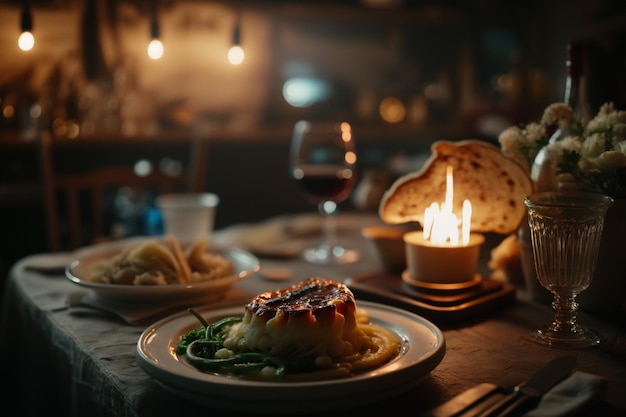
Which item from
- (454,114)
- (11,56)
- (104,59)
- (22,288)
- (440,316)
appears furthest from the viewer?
(454,114)

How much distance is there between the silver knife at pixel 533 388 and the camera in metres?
0.67

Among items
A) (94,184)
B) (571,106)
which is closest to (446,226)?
(571,106)

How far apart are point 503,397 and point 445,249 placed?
384 mm

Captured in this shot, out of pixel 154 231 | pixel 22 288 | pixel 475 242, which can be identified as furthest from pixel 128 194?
pixel 475 242

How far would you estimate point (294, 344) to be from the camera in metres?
0.76

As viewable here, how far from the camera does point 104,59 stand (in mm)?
3426

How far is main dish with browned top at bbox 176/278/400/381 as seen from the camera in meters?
0.75

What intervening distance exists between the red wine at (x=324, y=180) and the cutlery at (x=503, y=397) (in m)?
0.89

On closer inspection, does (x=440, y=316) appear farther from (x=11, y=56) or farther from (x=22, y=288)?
(x=11, y=56)

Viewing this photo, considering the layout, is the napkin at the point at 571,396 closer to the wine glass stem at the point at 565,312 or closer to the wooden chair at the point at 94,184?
the wine glass stem at the point at 565,312

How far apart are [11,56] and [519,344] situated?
306 cm

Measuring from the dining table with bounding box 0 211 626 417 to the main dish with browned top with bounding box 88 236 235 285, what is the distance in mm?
55

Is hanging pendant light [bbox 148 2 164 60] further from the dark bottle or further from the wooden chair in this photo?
the dark bottle

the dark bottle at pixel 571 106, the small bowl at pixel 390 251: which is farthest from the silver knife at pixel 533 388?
the small bowl at pixel 390 251
